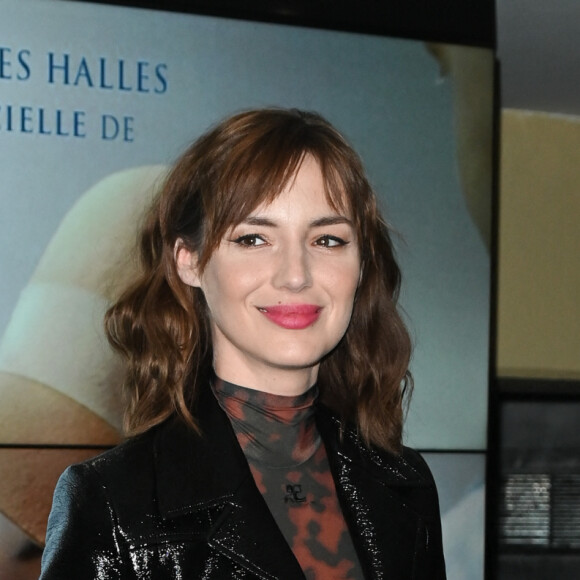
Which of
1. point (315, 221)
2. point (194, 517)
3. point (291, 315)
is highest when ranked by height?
point (315, 221)

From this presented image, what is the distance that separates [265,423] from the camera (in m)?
1.48

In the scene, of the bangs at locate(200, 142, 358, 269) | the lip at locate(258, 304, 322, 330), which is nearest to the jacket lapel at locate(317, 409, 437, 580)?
the lip at locate(258, 304, 322, 330)

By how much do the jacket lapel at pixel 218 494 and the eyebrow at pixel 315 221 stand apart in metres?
0.25

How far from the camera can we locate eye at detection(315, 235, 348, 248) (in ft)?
4.72

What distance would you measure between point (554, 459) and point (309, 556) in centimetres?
258

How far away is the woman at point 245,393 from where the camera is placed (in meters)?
1.37

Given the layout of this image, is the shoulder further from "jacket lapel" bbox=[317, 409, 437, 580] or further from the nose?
the nose

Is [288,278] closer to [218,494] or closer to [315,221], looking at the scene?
[315,221]

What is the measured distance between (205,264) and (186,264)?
0.20 ft

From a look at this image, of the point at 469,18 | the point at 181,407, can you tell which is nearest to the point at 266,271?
the point at 181,407

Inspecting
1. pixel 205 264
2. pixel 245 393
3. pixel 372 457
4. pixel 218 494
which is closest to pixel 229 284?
pixel 205 264

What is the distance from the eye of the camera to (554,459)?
3.83 metres

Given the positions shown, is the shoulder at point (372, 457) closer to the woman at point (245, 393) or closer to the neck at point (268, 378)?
the woman at point (245, 393)

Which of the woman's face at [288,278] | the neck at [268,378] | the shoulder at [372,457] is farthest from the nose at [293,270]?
the shoulder at [372,457]
